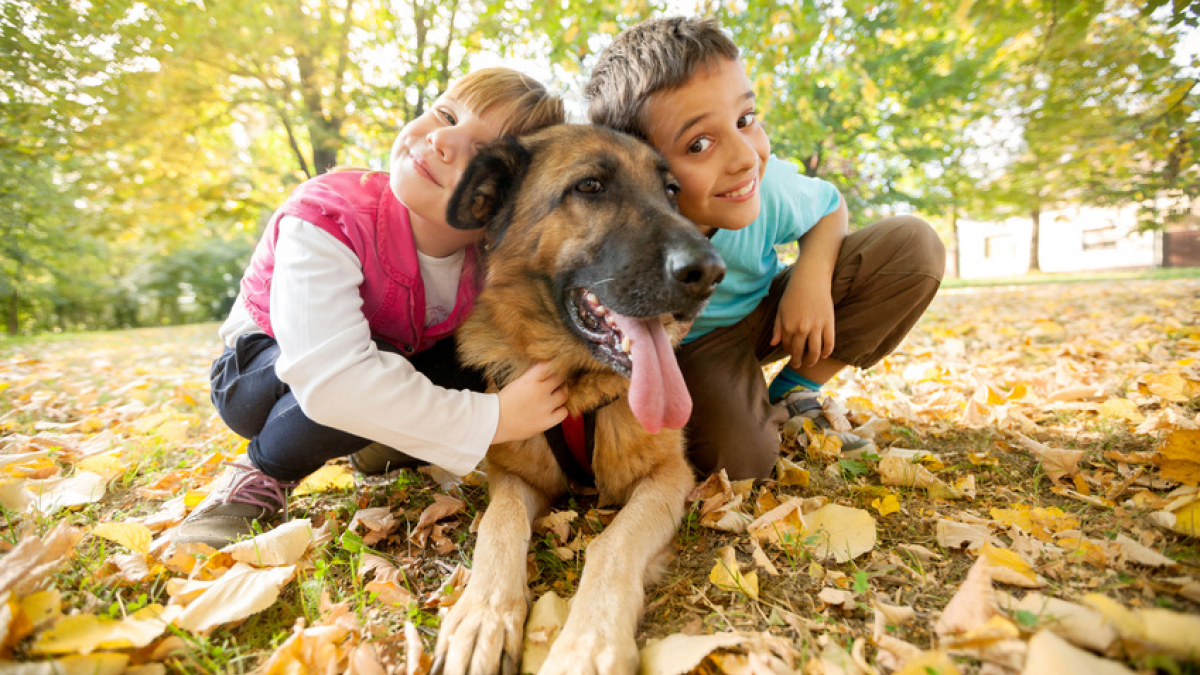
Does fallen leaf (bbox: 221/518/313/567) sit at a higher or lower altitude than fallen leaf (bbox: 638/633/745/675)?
higher

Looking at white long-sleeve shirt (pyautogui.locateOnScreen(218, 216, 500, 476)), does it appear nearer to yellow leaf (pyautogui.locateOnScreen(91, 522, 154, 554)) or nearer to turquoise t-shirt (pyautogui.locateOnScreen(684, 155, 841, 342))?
yellow leaf (pyautogui.locateOnScreen(91, 522, 154, 554))

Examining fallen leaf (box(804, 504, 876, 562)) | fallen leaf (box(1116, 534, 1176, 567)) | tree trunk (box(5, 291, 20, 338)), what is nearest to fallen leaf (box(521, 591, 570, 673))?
fallen leaf (box(804, 504, 876, 562))

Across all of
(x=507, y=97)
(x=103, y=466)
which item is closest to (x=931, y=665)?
(x=507, y=97)

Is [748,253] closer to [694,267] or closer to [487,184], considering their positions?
[694,267]

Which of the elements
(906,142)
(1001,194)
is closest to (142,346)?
(1001,194)

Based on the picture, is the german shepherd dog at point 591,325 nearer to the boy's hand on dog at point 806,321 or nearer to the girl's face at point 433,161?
the girl's face at point 433,161

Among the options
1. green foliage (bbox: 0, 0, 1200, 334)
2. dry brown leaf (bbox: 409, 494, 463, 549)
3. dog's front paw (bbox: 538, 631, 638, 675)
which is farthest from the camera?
green foliage (bbox: 0, 0, 1200, 334)

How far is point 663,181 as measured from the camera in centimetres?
237


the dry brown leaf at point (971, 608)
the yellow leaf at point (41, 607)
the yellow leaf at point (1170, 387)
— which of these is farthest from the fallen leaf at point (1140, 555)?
the yellow leaf at point (41, 607)

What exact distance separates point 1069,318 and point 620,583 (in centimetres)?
773

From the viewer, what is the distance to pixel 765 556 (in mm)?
1772

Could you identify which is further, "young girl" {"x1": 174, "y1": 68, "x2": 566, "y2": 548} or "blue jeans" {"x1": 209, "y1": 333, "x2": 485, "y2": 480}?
"blue jeans" {"x1": 209, "y1": 333, "x2": 485, "y2": 480}

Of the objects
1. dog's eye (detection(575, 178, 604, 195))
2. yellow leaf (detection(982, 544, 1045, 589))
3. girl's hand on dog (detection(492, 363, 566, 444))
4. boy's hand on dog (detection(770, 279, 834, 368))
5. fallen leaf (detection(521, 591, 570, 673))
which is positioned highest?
dog's eye (detection(575, 178, 604, 195))

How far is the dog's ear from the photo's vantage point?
220 cm
